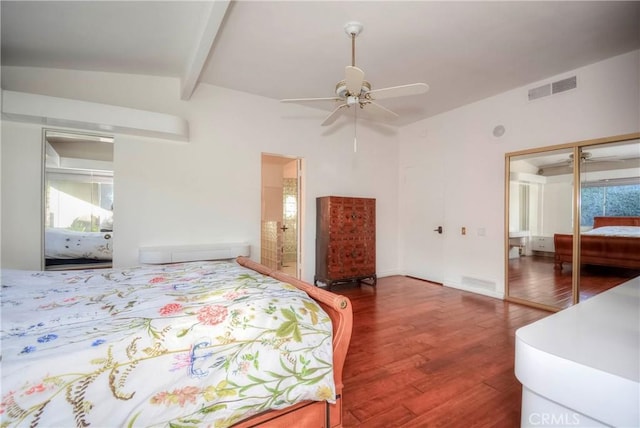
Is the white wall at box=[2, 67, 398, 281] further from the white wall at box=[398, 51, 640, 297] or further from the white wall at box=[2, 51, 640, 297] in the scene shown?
the white wall at box=[398, 51, 640, 297]

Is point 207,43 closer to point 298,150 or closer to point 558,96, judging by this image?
point 298,150

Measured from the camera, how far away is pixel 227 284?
5.48 feet

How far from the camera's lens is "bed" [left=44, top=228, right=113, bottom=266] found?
2.94 metres

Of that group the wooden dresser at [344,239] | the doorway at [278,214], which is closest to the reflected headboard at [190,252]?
the wooden dresser at [344,239]

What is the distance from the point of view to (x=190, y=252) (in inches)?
133

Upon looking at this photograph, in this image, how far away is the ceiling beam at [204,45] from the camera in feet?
6.73

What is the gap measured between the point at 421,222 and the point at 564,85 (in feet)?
8.90

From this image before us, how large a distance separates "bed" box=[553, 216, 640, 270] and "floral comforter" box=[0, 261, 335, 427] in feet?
12.2

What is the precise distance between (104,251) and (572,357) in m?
3.97

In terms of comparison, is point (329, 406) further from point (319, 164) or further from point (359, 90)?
point (319, 164)

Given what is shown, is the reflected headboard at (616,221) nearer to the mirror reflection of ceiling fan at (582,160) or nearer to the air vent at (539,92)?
the mirror reflection of ceiling fan at (582,160)

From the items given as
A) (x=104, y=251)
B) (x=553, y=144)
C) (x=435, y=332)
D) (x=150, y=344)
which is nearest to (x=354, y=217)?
(x=435, y=332)

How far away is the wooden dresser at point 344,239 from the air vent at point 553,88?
2599mm

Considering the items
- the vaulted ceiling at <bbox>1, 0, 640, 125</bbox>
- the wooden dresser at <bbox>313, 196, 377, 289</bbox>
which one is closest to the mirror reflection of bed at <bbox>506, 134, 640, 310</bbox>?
the vaulted ceiling at <bbox>1, 0, 640, 125</bbox>
